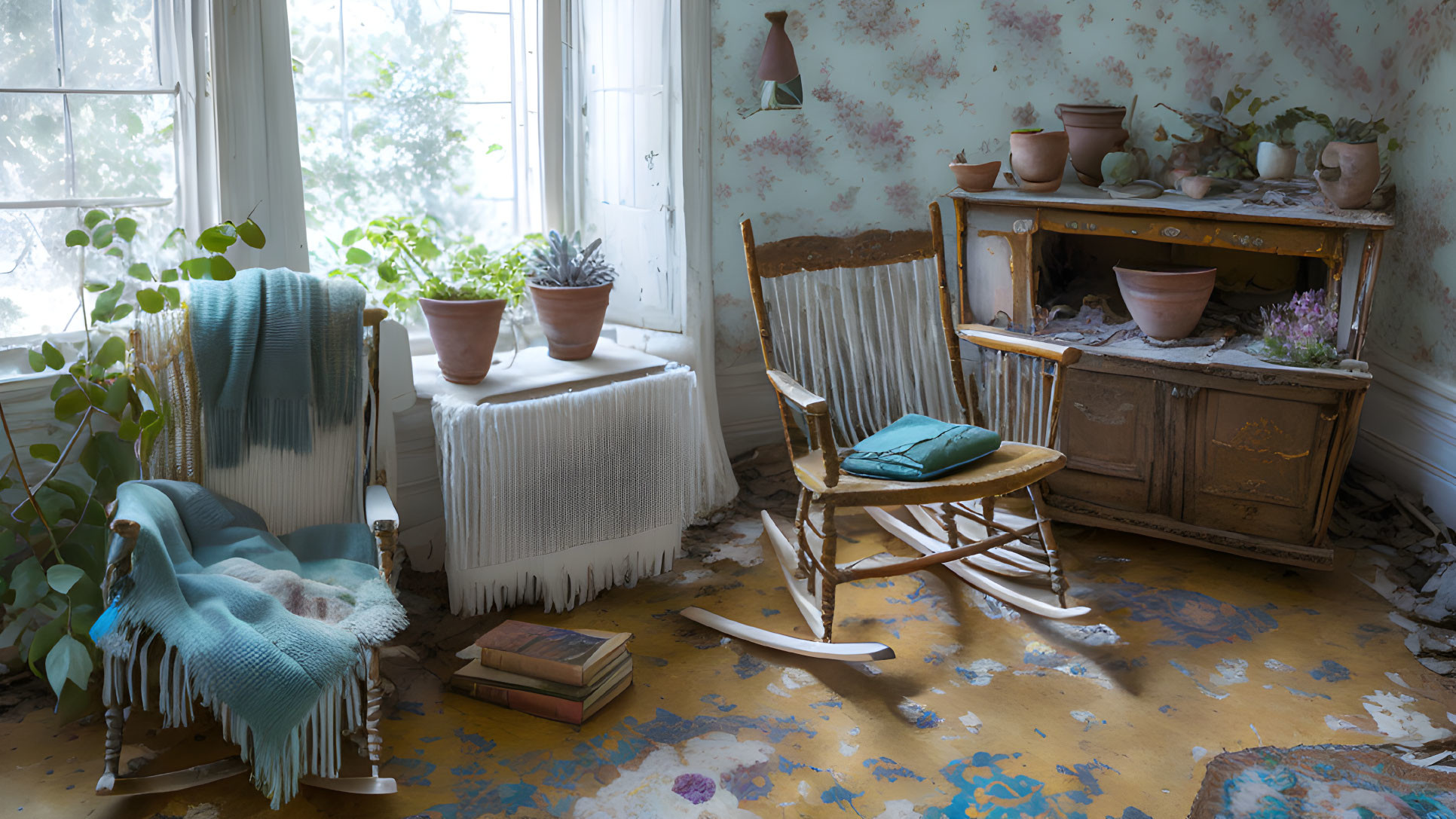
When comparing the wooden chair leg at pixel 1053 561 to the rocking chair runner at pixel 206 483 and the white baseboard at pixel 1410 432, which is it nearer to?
the white baseboard at pixel 1410 432

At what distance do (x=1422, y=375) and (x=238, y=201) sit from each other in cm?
347

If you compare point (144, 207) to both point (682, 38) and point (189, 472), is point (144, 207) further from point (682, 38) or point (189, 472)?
point (682, 38)

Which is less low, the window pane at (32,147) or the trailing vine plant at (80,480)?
the window pane at (32,147)

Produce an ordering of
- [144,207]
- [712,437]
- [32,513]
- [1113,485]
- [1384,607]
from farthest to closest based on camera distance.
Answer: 1. [712,437]
2. [1113,485]
3. [1384,607]
4. [144,207]
5. [32,513]

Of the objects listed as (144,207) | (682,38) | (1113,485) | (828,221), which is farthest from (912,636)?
(144,207)

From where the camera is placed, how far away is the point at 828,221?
11.6ft

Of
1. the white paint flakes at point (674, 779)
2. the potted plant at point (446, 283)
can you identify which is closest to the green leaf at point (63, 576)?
the potted plant at point (446, 283)

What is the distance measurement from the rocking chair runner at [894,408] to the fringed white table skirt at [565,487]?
29 cm

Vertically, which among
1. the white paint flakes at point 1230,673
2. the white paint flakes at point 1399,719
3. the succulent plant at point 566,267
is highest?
the succulent plant at point 566,267

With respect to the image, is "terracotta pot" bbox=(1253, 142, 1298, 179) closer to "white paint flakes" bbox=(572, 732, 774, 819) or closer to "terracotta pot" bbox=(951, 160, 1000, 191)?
"terracotta pot" bbox=(951, 160, 1000, 191)

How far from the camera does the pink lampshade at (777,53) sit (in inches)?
126

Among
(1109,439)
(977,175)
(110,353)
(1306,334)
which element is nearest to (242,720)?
(110,353)

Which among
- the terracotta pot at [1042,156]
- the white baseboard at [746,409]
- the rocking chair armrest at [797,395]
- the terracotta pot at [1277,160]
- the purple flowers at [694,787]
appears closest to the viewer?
the purple flowers at [694,787]

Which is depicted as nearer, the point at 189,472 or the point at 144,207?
the point at 189,472
